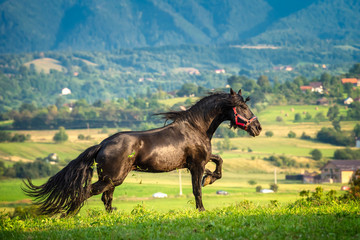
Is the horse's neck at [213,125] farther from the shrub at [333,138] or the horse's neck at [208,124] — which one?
the shrub at [333,138]

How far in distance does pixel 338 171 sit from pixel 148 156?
106 m

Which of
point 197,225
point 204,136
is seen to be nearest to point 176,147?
point 204,136

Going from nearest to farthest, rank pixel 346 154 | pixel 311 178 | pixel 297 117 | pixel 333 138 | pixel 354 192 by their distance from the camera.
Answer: pixel 354 192
pixel 311 178
pixel 346 154
pixel 333 138
pixel 297 117

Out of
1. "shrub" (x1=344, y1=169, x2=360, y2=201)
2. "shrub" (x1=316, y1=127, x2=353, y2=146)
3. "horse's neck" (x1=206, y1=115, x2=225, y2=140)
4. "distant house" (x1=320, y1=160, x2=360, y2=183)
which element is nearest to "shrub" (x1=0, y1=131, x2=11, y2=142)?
"shrub" (x1=316, y1=127, x2=353, y2=146)

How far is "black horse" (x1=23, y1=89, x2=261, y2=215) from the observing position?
11.4 meters

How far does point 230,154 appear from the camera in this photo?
488 feet

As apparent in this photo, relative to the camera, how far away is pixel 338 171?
112m

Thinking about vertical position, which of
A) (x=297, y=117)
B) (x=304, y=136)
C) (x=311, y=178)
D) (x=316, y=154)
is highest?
(x=297, y=117)

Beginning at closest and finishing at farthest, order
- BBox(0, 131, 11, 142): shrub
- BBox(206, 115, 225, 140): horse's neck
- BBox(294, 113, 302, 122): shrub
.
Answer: BBox(206, 115, 225, 140): horse's neck < BBox(0, 131, 11, 142): shrub < BBox(294, 113, 302, 122): shrub

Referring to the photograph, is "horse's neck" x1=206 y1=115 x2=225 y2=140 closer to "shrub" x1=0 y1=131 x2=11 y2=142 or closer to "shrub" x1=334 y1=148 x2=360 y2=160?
"shrub" x1=334 y1=148 x2=360 y2=160

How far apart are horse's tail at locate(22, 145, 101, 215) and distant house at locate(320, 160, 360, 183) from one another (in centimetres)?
10395

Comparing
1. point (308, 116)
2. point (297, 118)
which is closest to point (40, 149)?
point (297, 118)

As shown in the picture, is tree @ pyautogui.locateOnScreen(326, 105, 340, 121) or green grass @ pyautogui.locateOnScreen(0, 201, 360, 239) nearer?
green grass @ pyautogui.locateOnScreen(0, 201, 360, 239)

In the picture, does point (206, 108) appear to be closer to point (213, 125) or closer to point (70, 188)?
point (213, 125)
